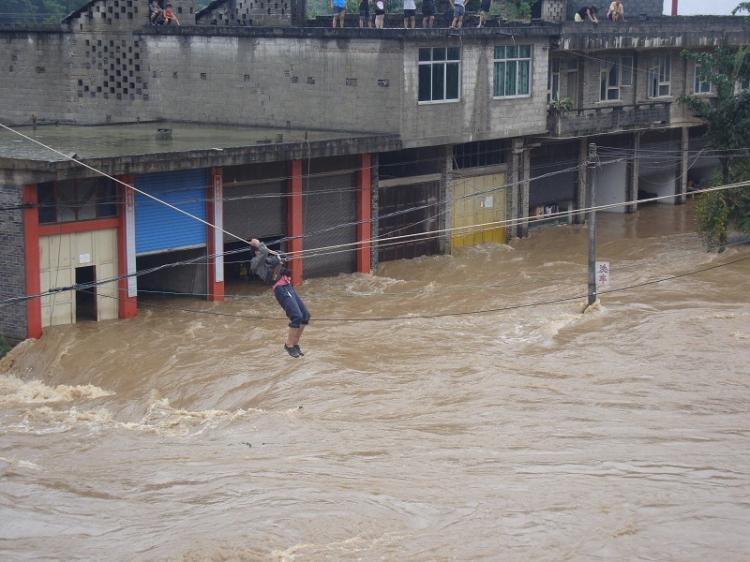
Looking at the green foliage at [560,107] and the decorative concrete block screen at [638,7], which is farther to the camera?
the decorative concrete block screen at [638,7]

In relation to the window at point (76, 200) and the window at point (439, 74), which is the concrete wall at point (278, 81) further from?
the window at point (76, 200)

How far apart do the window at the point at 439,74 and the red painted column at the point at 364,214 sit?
7.26 feet

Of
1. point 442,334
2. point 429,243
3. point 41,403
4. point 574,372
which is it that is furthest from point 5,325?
point 429,243

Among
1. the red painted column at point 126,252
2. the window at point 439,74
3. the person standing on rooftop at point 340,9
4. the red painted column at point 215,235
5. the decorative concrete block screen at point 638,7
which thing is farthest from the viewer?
the decorative concrete block screen at point 638,7

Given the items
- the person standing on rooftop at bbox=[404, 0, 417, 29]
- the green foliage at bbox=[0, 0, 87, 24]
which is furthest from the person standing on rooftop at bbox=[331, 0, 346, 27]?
the green foliage at bbox=[0, 0, 87, 24]

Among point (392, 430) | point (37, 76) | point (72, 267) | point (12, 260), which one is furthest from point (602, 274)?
point (37, 76)

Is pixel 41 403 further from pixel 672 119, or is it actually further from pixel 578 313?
pixel 672 119

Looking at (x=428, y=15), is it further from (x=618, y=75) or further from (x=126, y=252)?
(x=126, y=252)

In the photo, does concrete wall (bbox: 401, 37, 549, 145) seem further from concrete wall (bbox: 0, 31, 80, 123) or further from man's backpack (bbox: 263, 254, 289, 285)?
man's backpack (bbox: 263, 254, 289, 285)

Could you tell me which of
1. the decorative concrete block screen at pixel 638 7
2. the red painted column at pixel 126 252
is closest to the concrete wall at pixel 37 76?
the red painted column at pixel 126 252

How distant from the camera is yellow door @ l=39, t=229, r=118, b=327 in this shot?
21.9 metres

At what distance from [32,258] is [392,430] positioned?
7.89 m

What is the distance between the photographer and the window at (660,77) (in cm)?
3869

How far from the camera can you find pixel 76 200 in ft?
73.5
